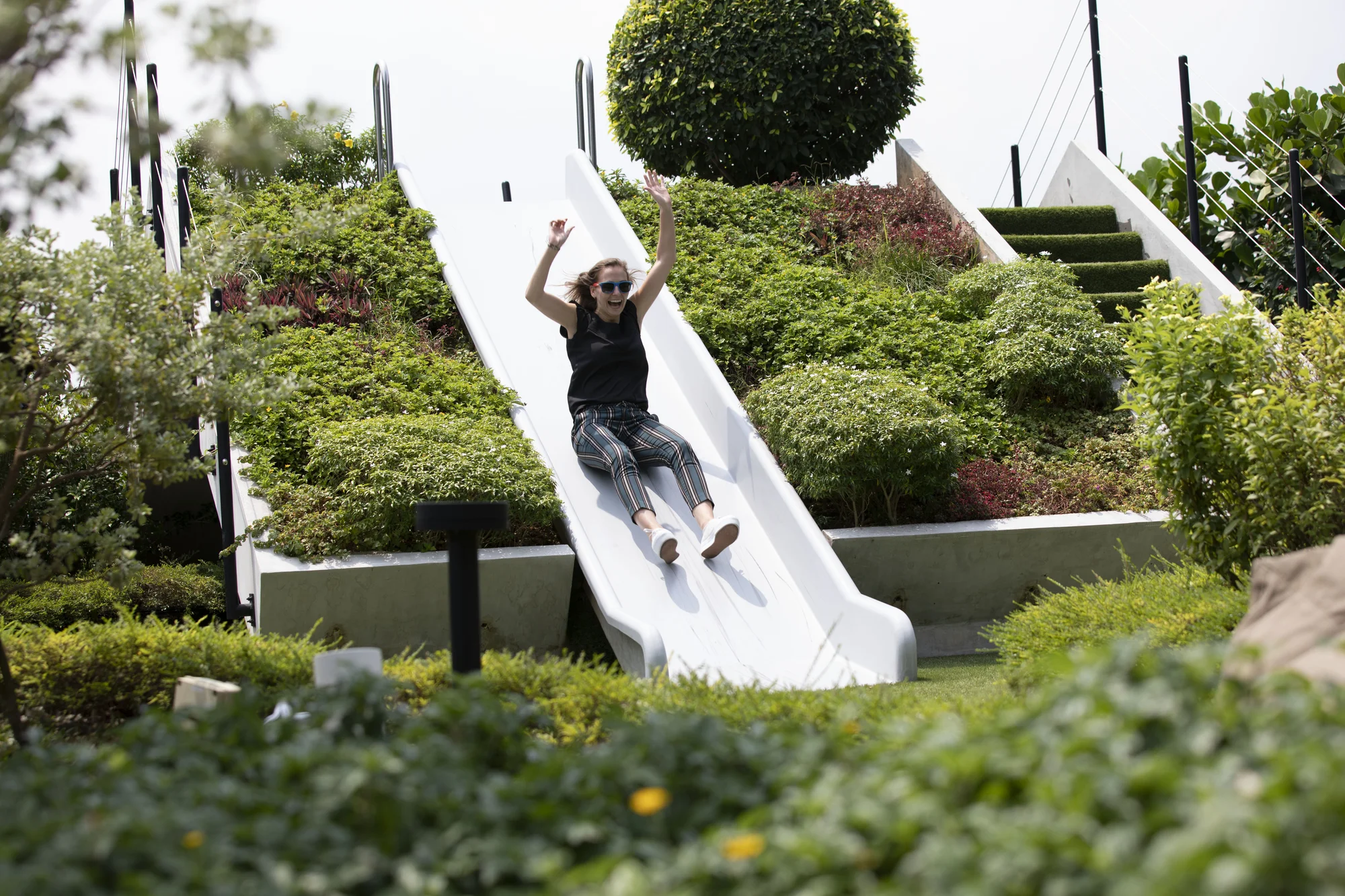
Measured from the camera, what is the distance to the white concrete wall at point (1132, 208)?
8.92 metres

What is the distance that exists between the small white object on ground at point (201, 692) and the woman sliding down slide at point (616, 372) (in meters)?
2.88

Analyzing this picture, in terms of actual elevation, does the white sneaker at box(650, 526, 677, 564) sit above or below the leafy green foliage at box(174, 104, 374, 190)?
below

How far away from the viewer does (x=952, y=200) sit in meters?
10.2

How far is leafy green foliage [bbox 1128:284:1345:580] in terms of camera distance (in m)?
4.10

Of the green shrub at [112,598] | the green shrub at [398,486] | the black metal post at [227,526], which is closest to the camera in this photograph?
the green shrub at [398,486]

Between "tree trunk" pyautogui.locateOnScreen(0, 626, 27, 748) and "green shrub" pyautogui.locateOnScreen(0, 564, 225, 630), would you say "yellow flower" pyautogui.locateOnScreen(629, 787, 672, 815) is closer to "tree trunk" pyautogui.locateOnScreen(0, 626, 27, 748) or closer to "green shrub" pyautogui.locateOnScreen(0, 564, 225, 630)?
"tree trunk" pyautogui.locateOnScreen(0, 626, 27, 748)

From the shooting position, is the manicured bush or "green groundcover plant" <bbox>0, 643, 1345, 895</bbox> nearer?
"green groundcover plant" <bbox>0, 643, 1345, 895</bbox>

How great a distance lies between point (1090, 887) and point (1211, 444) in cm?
344

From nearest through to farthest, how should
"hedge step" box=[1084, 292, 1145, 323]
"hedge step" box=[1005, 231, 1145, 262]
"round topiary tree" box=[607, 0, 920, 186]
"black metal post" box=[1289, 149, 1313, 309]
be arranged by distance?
"black metal post" box=[1289, 149, 1313, 309] < "hedge step" box=[1084, 292, 1145, 323] < "hedge step" box=[1005, 231, 1145, 262] < "round topiary tree" box=[607, 0, 920, 186]

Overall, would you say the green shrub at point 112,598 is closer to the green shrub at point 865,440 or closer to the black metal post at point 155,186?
the black metal post at point 155,186

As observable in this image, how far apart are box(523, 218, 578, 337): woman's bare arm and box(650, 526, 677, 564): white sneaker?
159 cm

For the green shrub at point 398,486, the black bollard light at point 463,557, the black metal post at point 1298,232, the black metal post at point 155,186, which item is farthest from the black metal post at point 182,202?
the black metal post at point 1298,232

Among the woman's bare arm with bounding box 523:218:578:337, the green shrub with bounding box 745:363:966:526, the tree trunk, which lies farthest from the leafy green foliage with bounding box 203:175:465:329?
the tree trunk

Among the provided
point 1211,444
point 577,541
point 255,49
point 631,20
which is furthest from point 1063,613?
point 631,20
